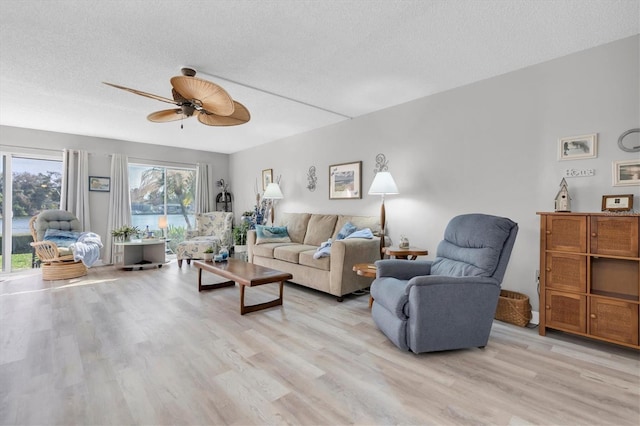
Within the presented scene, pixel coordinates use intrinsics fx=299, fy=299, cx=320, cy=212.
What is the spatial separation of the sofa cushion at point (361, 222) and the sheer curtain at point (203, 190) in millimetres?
3859

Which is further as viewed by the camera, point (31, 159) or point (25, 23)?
point (31, 159)

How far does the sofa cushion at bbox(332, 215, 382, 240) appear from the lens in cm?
401

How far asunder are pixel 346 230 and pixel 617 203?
Result: 2.62 m

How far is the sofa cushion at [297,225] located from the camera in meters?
4.96

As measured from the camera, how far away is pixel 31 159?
515 cm

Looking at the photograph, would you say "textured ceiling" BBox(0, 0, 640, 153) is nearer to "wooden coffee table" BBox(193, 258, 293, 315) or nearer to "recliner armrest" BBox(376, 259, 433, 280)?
"recliner armrest" BBox(376, 259, 433, 280)

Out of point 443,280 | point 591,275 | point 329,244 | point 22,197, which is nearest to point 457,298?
point 443,280

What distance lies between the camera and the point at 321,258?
144 inches

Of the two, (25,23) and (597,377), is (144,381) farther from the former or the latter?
(597,377)

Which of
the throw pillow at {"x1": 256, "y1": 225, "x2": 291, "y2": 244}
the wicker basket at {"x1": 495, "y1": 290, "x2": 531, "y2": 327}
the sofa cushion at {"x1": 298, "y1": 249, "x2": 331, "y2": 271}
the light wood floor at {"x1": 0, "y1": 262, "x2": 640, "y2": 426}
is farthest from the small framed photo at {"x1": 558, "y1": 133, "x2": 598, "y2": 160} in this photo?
the throw pillow at {"x1": 256, "y1": 225, "x2": 291, "y2": 244}

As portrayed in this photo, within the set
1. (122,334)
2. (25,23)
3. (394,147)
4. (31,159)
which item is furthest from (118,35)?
(31,159)

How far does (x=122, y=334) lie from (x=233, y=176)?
5.24 metres

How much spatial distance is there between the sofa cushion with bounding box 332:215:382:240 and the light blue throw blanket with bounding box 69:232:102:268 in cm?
381

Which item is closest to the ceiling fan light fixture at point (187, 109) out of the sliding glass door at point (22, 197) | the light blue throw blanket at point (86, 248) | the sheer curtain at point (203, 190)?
the light blue throw blanket at point (86, 248)
